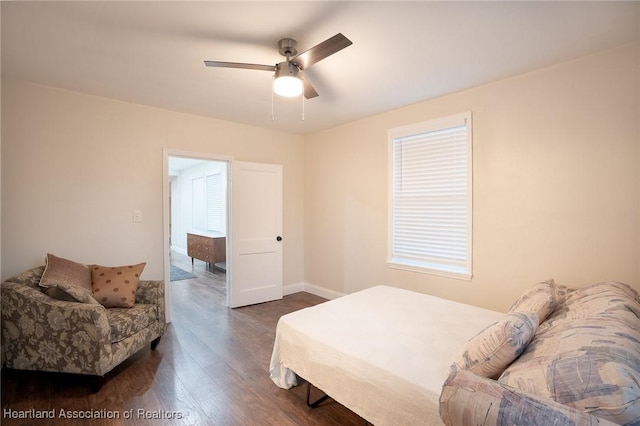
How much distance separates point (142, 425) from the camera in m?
1.87

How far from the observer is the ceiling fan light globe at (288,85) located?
6.65ft

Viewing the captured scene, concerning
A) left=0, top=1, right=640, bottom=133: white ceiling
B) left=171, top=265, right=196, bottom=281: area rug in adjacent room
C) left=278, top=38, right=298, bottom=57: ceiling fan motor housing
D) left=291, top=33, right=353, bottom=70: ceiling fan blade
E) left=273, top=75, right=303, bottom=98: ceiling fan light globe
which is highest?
left=0, top=1, right=640, bottom=133: white ceiling

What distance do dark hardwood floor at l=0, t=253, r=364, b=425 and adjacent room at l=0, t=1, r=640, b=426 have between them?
19 millimetres

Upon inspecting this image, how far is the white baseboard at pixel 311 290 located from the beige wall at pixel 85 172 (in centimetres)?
196

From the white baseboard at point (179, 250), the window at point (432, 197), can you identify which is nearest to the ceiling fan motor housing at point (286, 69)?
the window at point (432, 197)

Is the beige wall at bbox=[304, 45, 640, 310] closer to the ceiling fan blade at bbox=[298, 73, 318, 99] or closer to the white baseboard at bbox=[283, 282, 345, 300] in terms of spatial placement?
the white baseboard at bbox=[283, 282, 345, 300]

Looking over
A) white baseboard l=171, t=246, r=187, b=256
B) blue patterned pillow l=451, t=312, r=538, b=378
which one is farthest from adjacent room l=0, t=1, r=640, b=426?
white baseboard l=171, t=246, r=187, b=256

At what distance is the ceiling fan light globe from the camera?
6.65 feet

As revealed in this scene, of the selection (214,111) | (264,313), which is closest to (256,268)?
(264,313)

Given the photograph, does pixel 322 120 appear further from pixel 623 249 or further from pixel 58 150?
pixel 623 249

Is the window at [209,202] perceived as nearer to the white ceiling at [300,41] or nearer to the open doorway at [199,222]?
the open doorway at [199,222]

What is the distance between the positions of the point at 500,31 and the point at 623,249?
185 centimetres

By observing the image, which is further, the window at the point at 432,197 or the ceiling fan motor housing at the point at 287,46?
the window at the point at 432,197

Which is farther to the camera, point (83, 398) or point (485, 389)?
point (83, 398)
